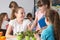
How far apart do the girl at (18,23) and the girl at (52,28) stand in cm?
27

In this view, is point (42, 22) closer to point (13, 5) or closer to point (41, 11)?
point (41, 11)

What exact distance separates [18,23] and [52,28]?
0.42 meters

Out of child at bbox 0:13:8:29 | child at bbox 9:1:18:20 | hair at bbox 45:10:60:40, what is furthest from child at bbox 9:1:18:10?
hair at bbox 45:10:60:40

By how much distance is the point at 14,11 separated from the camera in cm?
203


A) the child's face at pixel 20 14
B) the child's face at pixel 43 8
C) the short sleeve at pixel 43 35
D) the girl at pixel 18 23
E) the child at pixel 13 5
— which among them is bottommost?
the short sleeve at pixel 43 35

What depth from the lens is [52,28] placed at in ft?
6.04

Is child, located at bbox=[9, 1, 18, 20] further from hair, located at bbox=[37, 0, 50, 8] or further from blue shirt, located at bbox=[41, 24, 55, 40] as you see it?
blue shirt, located at bbox=[41, 24, 55, 40]

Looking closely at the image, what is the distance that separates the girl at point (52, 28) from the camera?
6.03ft

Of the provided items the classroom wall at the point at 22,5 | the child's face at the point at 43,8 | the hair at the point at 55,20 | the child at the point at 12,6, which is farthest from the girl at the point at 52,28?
the child at the point at 12,6

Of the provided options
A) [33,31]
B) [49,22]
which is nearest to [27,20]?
[33,31]

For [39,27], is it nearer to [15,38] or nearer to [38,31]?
[38,31]

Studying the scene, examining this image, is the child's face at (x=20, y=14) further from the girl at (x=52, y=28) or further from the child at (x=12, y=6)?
the girl at (x=52, y=28)

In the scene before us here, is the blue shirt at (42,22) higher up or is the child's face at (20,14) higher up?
the child's face at (20,14)

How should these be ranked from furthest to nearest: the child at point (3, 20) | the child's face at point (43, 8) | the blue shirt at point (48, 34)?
the child at point (3, 20), the child's face at point (43, 8), the blue shirt at point (48, 34)
